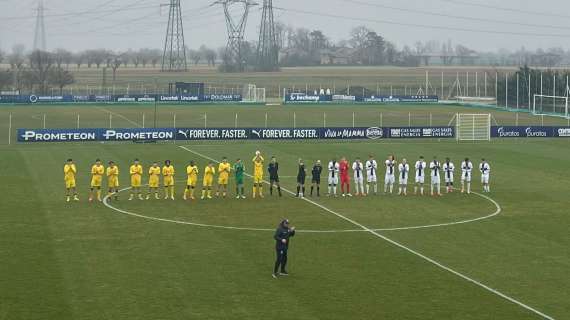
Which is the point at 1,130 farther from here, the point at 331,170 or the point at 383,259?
the point at 383,259

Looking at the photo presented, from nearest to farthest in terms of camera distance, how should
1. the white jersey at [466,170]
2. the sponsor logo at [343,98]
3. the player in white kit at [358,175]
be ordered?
the player in white kit at [358,175]
the white jersey at [466,170]
the sponsor logo at [343,98]

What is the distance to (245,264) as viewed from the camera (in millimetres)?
27438

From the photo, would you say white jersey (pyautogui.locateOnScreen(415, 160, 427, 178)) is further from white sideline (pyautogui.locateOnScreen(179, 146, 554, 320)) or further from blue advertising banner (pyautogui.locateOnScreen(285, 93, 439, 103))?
blue advertising banner (pyautogui.locateOnScreen(285, 93, 439, 103))

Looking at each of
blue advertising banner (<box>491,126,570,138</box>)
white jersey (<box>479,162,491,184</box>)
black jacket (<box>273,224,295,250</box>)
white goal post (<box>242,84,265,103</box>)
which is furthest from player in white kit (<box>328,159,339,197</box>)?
white goal post (<box>242,84,265,103</box>)

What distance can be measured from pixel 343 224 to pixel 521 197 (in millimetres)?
10999

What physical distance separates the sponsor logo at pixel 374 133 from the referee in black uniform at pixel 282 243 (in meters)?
46.9

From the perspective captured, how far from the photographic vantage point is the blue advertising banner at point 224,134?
6669 cm

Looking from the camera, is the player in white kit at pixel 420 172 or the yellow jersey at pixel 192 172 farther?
the player in white kit at pixel 420 172

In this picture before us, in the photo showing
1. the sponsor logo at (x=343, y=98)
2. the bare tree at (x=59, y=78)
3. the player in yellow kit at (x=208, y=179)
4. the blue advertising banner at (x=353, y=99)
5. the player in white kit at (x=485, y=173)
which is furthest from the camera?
the bare tree at (x=59, y=78)

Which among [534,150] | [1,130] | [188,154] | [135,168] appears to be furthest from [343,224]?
A: [1,130]

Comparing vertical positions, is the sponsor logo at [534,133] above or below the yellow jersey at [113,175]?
above

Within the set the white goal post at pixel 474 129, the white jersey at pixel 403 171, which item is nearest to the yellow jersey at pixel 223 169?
the white jersey at pixel 403 171

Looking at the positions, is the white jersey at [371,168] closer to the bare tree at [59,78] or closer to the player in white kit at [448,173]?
the player in white kit at [448,173]

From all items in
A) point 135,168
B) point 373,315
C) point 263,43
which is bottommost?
point 373,315
